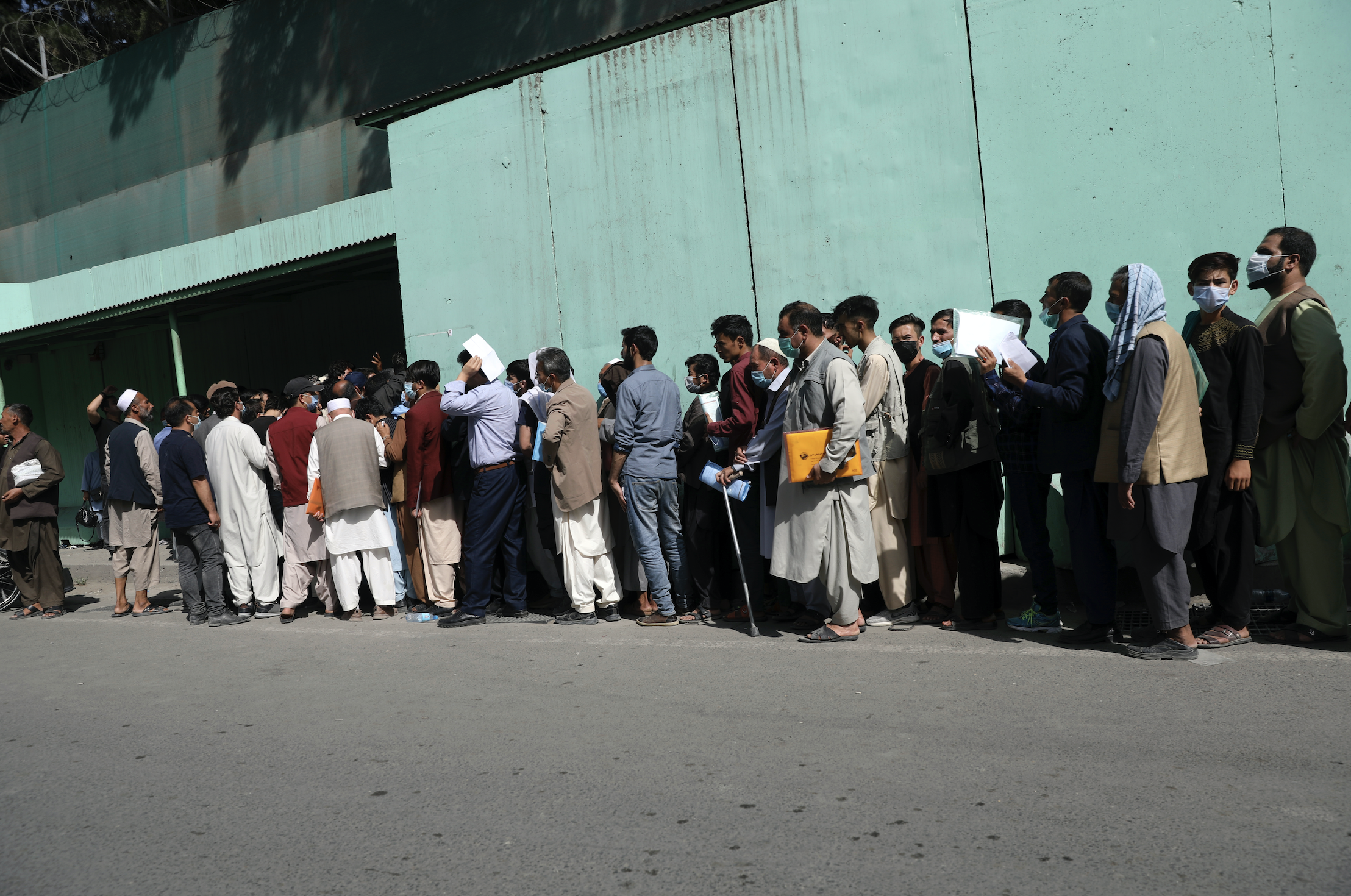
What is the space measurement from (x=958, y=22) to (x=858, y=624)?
180 inches

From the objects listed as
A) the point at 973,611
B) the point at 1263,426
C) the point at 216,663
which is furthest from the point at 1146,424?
the point at 216,663

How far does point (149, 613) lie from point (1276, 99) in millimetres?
9756

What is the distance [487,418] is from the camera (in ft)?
24.4

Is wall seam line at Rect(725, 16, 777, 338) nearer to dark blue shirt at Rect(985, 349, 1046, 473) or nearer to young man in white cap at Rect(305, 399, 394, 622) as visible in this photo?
dark blue shirt at Rect(985, 349, 1046, 473)

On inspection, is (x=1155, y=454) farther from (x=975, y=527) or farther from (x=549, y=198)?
(x=549, y=198)

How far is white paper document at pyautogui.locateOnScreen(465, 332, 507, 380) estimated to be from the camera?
7.72 m

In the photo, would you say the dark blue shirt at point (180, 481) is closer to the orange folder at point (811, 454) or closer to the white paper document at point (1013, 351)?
the orange folder at point (811, 454)

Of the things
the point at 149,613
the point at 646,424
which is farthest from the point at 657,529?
the point at 149,613

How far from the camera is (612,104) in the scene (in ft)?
31.0

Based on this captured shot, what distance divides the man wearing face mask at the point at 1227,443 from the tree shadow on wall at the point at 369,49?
31.7 ft

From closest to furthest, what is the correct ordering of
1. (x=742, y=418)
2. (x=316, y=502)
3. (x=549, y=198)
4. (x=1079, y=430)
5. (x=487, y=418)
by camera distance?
(x=1079, y=430) < (x=742, y=418) < (x=487, y=418) < (x=316, y=502) < (x=549, y=198)

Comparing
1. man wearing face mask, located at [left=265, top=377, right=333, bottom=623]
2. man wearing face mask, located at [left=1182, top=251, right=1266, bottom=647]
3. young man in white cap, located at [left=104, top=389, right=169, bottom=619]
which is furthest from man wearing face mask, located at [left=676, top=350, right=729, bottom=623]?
young man in white cap, located at [left=104, top=389, right=169, bottom=619]

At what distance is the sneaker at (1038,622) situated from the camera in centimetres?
595

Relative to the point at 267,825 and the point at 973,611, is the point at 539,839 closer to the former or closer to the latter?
the point at 267,825
